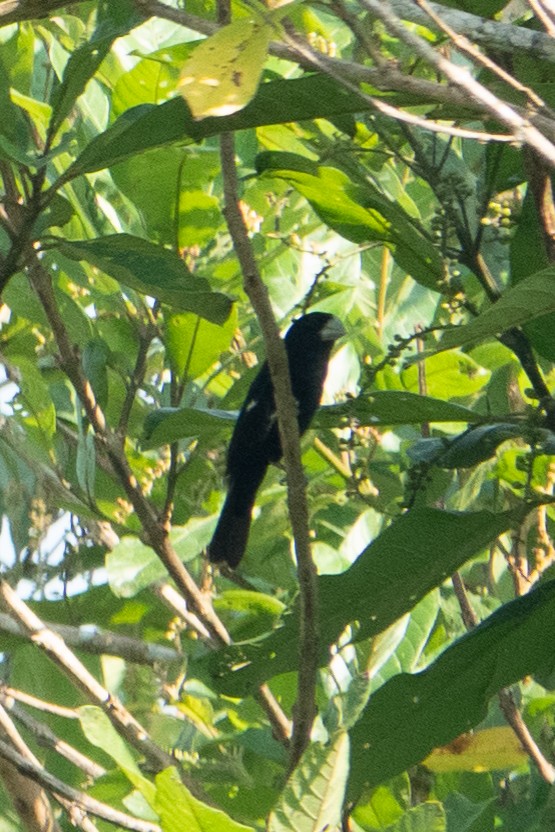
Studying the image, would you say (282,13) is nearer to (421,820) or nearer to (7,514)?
(421,820)

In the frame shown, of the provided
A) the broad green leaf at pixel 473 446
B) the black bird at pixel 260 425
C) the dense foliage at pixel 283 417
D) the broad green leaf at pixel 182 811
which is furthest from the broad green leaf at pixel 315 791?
the black bird at pixel 260 425

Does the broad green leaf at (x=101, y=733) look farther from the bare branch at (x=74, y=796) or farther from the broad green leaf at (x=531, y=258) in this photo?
the broad green leaf at (x=531, y=258)

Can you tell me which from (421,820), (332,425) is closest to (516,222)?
(332,425)

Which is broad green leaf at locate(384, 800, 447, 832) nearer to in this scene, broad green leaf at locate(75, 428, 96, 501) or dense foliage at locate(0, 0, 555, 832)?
dense foliage at locate(0, 0, 555, 832)

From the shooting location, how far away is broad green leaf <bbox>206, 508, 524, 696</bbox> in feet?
8.30

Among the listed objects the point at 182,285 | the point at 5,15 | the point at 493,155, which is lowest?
the point at 182,285

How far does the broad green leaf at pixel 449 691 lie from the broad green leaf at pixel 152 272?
2.49 feet

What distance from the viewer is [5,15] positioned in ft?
7.13

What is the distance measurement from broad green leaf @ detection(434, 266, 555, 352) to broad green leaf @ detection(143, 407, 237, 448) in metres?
0.85

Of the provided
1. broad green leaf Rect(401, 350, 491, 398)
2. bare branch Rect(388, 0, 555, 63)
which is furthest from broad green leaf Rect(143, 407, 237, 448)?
bare branch Rect(388, 0, 555, 63)

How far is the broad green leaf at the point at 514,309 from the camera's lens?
2.07 meters

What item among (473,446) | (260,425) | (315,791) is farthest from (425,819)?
(260,425)

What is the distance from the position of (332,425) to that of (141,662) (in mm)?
1274

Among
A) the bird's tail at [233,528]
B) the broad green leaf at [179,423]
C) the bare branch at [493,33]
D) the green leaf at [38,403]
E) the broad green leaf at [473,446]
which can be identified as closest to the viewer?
the bare branch at [493,33]
